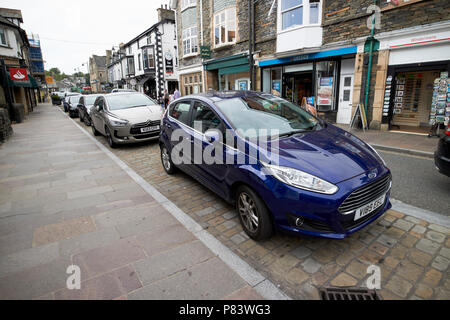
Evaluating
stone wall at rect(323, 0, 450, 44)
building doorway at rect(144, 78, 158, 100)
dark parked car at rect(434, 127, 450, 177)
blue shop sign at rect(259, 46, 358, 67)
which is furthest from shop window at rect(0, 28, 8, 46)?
dark parked car at rect(434, 127, 450, 177)

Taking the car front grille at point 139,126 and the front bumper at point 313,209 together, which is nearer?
the front bumper at point 313,209

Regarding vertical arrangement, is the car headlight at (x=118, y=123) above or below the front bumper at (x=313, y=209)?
above

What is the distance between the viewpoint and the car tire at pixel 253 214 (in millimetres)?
2793

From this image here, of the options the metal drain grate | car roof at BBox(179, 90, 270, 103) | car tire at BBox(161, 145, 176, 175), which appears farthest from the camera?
car tire at BBox(161, 145, 176, 175)

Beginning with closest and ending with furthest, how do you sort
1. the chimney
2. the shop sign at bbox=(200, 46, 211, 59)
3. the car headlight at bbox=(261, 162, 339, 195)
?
1. the car headlight at bbox=(261, 162, 339, 195)
2. the shop sign at bbox=(200, 46, 211, 59)
3. the chimney

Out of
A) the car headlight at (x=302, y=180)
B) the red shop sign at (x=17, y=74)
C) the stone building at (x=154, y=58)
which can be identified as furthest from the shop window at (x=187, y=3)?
the car headlight at (x=302, y=180)

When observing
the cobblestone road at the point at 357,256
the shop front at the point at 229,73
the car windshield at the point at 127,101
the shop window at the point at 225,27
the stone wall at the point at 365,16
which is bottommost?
the cobblestone road at the point at 357,256

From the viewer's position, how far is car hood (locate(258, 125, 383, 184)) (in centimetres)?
257

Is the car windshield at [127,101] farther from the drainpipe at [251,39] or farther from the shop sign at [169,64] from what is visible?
the shop sign at [169,64]

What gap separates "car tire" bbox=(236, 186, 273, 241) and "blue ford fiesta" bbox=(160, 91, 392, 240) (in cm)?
1

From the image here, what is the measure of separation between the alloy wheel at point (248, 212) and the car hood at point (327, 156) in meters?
0.64

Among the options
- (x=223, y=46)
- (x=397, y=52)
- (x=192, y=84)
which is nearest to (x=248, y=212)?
(x=397, y=52)

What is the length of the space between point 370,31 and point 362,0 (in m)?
1.22

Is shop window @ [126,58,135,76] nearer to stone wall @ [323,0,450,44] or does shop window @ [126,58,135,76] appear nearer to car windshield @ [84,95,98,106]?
car windshield @ [84,95,98,106]
